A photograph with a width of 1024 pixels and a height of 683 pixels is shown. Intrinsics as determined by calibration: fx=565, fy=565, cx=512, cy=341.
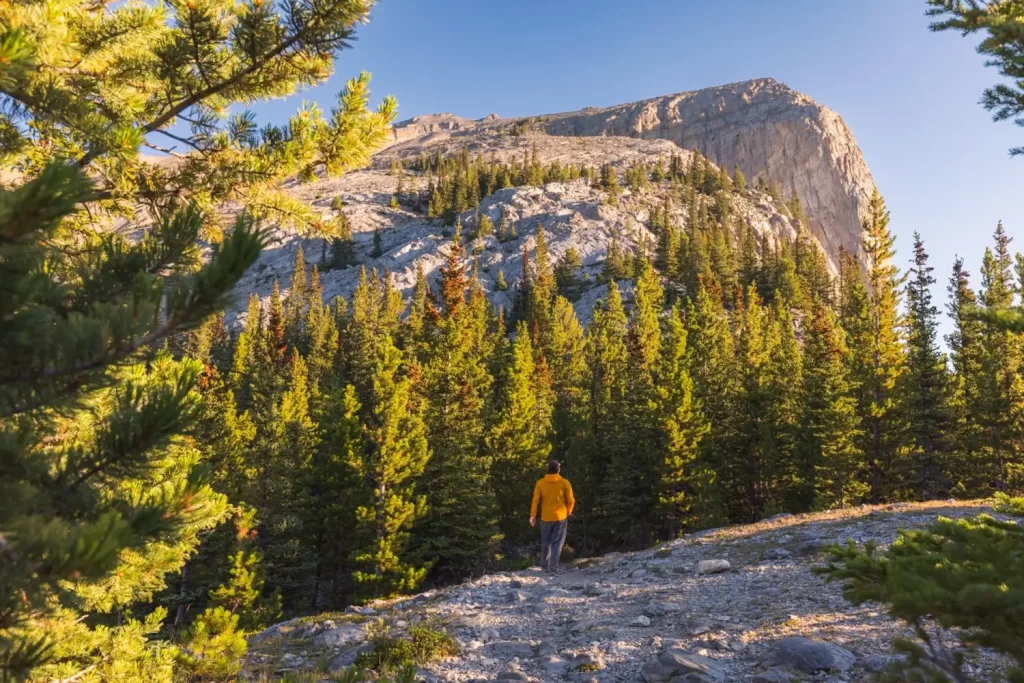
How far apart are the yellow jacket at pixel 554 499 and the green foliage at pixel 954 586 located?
810 cm

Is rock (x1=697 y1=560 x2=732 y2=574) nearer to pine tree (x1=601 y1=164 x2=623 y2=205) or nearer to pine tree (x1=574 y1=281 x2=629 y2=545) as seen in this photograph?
pine tree (x1=574 y1=281 x2=629 y2=545)

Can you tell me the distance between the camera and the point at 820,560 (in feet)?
32.2

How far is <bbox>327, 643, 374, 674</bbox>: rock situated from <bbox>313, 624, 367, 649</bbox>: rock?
22.1 inches

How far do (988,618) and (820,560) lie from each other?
820cm

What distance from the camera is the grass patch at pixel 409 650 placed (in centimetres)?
639

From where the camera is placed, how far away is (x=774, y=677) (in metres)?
5.21

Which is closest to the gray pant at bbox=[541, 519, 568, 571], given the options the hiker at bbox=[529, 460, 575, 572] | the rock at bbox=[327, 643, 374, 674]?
the hiker at bbox=[529, 460, 575, 572]

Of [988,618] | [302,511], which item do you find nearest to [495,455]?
[302,511]

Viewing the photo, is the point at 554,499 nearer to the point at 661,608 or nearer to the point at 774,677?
the point at 661,608

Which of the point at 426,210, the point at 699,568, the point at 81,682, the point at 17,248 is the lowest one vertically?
the point at 699,568

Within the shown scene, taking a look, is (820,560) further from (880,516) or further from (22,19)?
(22,19)

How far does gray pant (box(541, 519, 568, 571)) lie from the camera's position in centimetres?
1205

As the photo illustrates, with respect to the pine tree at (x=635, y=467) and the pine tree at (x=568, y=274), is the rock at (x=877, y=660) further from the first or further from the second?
the pine tree at (x=568, y=274)

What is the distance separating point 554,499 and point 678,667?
19.9 feet
